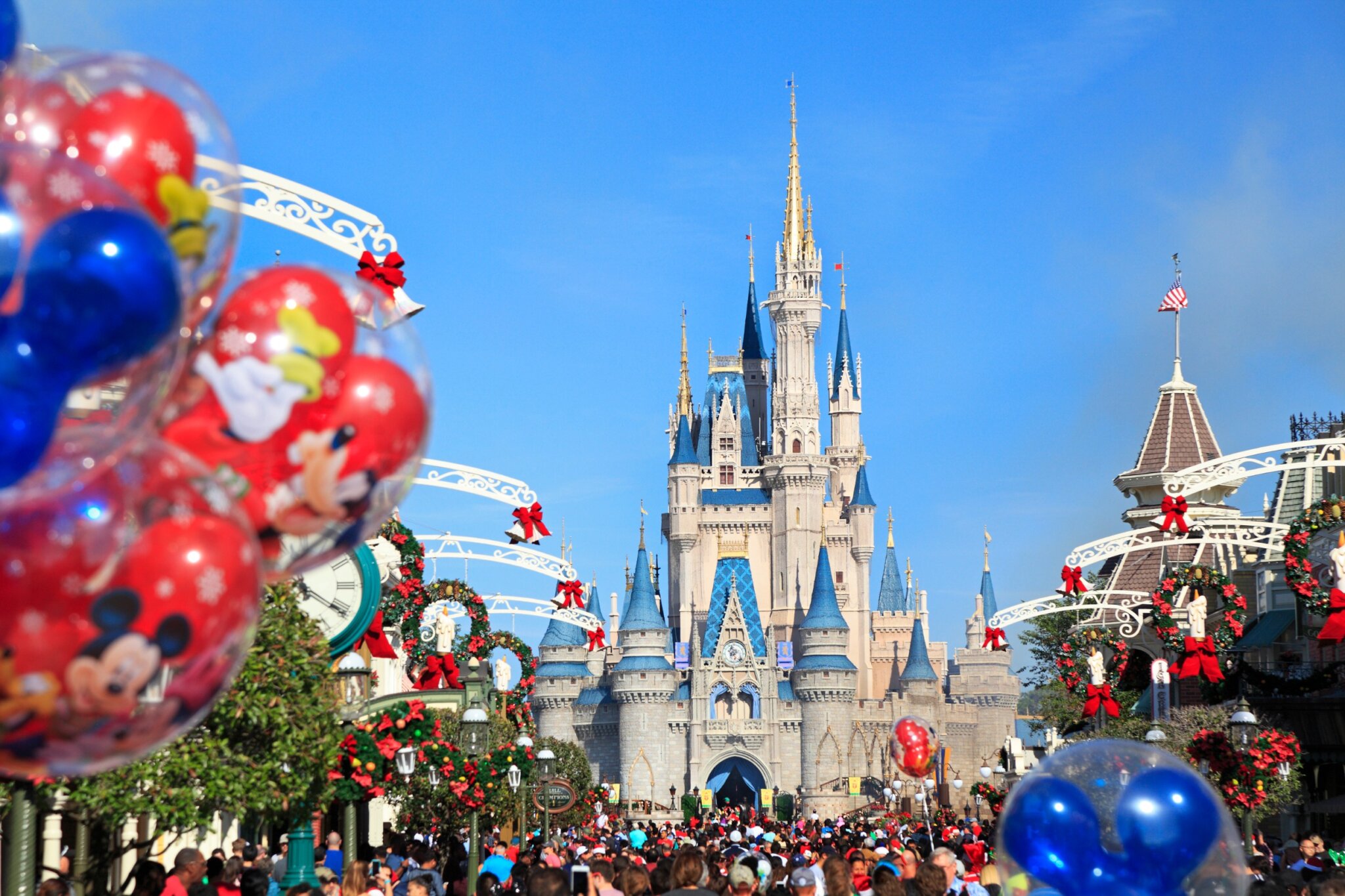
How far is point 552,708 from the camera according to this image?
105 metres

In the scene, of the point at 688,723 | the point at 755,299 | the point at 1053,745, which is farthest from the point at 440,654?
the point at 755,299

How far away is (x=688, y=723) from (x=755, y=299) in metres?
37.1

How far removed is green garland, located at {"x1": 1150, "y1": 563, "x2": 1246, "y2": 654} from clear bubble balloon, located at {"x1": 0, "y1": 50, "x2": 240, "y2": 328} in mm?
25170

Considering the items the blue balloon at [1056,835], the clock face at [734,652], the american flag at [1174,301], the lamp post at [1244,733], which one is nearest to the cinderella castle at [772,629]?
the clock face at [734,652]

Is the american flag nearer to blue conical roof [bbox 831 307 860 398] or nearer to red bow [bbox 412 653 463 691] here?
red bow [bbox 412 653 463 691]

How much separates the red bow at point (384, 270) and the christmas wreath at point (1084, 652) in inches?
786

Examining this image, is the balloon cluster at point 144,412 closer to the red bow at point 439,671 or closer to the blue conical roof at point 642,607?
the red bow at point 439,671

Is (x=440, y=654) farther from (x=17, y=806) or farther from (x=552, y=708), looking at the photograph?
(x=552, y=708)

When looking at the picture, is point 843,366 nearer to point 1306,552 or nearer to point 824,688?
point 824,688

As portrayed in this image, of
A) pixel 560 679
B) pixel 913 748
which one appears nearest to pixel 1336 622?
pixel 913 748

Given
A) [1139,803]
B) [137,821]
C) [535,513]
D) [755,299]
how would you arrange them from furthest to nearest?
[755,299]
[535,513]
[137,821]
[1139,803]

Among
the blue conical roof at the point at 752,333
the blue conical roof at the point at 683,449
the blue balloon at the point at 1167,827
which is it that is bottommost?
the blue balloon at the point at 1167,827

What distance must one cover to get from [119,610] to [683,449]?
354ft

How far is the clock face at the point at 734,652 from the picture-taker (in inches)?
3952
